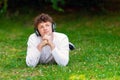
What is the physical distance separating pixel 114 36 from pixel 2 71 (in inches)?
164

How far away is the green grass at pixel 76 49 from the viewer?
7488mm

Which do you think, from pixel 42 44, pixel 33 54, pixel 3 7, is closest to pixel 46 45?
pixel 42 44

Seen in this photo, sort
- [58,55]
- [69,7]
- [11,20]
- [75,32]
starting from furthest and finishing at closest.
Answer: [69,7] → [11,20] → [75,32] → [58,55]

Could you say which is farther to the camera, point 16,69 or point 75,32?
point 75,32

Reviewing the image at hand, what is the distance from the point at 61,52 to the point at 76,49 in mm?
2062

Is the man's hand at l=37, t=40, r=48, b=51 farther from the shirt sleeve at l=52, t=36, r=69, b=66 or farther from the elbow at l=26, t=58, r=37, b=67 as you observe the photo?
the elbow at l=26, t=58, r=37, b=67

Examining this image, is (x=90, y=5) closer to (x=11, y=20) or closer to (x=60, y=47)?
(x=11, y=20)

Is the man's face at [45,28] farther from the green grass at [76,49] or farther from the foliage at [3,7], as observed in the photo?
the foliage at [3,7]

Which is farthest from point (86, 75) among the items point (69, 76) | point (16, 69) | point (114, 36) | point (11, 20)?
point (11, 20)

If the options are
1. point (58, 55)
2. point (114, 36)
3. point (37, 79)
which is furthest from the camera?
point (114, 36)

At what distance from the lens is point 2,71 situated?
794 centimetres

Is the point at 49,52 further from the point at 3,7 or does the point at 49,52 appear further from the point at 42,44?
the point at 3,7

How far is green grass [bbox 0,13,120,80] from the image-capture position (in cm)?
749

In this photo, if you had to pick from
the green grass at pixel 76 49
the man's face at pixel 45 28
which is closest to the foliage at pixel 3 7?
the green grass at pixel 76 49
